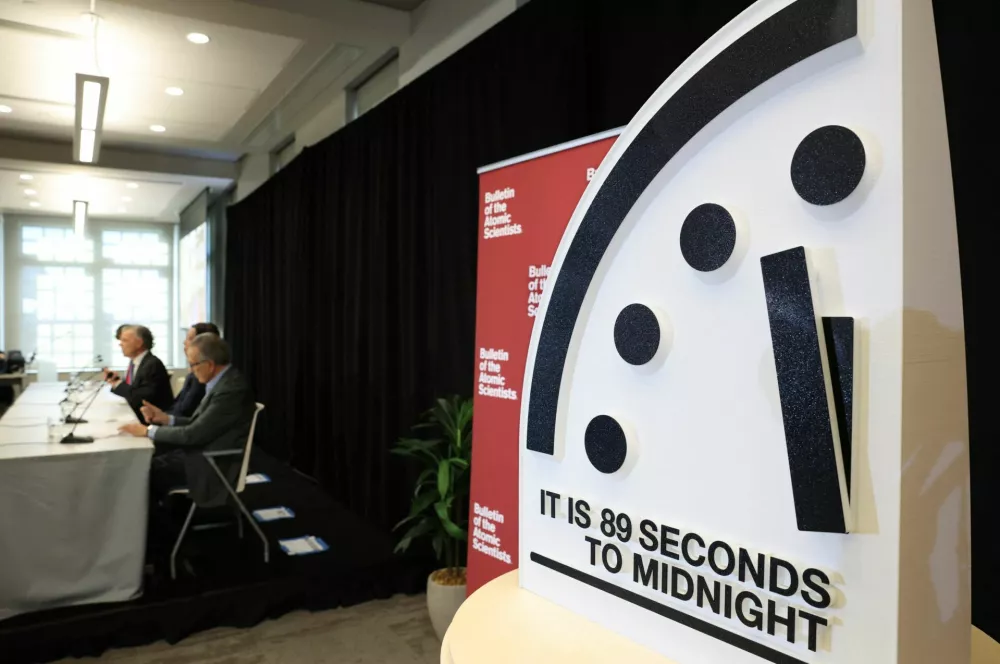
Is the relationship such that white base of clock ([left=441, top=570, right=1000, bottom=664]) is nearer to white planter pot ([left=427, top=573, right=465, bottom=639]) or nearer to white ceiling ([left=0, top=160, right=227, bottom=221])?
white planter pot ([left=427, top=573, right=465, bottom=639])

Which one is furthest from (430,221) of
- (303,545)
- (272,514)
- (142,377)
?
(142,377)

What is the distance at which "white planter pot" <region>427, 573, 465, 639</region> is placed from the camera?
8.73 ft

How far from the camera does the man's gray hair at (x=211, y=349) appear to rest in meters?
3.69

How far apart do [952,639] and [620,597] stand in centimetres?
33

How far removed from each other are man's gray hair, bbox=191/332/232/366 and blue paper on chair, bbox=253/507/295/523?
3.64ft

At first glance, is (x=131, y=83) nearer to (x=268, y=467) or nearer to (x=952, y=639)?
(x=268, y=467)

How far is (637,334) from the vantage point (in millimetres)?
799

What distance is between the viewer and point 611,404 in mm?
840

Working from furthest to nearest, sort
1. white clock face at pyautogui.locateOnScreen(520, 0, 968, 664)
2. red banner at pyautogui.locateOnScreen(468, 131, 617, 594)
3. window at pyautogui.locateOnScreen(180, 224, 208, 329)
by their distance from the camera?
window at pyautogui.locateOnScreen(180, 224, 208, 329), red banner at pyautogui.locateOnScreen(468, 131, 617, 594), white clock face at pyautogui.locateOnScreen(520, 0, 968, 664)

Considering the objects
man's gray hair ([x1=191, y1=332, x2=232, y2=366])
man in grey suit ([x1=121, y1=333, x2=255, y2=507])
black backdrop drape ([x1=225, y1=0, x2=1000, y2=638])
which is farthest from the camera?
man's gray hair ([x1=191, y1=332, x2=232, y2=366])

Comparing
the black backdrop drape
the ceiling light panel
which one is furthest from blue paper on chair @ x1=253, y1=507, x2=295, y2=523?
the ceiling light panel

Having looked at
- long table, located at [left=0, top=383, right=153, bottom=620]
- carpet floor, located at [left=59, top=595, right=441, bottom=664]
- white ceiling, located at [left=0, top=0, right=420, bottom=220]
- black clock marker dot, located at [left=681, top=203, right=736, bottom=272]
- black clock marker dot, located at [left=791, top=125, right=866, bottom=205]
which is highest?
white ceiling, located at [left=0, top=0, right=420, bottom=220]

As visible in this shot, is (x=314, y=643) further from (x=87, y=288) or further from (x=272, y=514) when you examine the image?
(x=87, y=288)

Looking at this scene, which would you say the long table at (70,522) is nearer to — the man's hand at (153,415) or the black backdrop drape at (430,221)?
the man's hand at (153,415)
